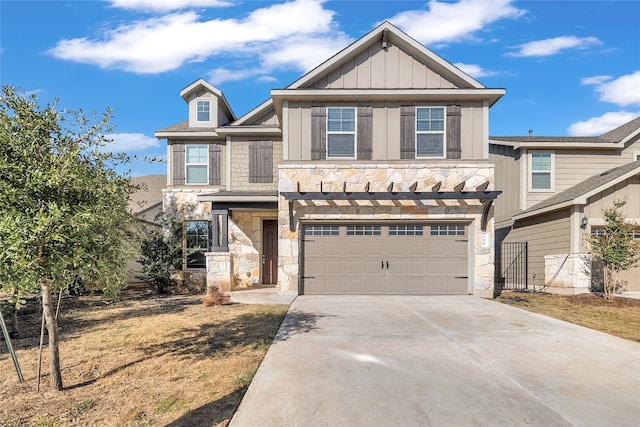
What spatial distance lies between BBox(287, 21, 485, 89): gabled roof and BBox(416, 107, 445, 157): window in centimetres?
107

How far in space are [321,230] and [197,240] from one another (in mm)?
5551

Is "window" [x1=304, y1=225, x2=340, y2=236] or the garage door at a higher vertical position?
"window" [x1=304, y1=225, x2=340, y2=236]

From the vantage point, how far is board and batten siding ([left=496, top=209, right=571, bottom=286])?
42.1 feet

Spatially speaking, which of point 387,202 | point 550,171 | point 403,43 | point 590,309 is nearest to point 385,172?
point 387,202

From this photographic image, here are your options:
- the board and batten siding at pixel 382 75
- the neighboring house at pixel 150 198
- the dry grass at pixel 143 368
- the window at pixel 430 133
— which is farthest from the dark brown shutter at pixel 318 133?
the neighboring house at pixel 150 198

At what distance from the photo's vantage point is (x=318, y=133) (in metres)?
11.5

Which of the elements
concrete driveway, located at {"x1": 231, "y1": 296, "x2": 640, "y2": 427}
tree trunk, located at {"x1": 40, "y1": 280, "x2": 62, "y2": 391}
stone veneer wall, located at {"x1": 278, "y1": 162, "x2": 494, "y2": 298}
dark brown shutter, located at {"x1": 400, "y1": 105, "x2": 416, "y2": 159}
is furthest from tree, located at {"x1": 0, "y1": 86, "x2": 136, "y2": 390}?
dark brown shutter, located at {"x1": 400, "y1": 105, "x2": 416, "y2": 159}

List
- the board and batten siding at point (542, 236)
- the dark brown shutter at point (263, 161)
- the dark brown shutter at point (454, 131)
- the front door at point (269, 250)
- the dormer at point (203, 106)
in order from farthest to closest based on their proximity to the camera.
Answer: the dormer at point (203, 106) < the dark brown shutter at point (263, 161) < the front door at point (269, 250) < the board and batten siding at point (542, 236) < the dark brown shutter at point (454, 131)

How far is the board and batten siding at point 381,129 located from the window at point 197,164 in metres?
4.92

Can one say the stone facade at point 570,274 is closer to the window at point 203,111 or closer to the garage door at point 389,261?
the garage door at point 389,261

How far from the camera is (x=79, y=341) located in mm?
6785

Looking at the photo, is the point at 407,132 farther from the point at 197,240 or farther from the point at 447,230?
the point at 197,240

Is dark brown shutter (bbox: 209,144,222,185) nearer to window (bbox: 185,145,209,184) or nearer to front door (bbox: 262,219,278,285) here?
window (bbox: 185,145,209,184)

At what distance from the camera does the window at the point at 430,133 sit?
37.8 feet
